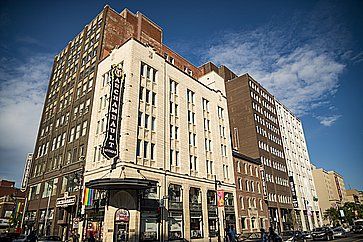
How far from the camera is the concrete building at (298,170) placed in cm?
7294

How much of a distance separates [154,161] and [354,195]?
182m

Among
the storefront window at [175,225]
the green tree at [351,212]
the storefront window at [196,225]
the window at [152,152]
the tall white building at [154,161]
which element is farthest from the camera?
the green tree at [351,212]

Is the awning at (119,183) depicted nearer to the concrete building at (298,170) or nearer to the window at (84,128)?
the window at (84,128)

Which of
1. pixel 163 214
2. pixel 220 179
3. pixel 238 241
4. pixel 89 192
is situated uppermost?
pixel 220 179

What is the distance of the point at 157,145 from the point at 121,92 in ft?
26.7

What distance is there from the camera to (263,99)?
7312 centimetres

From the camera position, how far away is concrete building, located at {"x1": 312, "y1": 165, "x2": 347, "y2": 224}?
405 feet

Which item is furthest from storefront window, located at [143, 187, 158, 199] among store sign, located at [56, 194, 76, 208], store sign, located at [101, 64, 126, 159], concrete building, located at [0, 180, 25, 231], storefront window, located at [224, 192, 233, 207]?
concrete building, located at [0, 180, 25, 231]

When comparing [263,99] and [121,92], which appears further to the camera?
[263,99]

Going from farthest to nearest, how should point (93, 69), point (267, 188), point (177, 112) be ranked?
point (267, 188)
point (93, 69)
point (177, 112)

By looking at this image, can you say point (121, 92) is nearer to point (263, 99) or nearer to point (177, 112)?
point (177, 112)

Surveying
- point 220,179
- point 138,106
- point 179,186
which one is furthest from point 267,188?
point 138,106

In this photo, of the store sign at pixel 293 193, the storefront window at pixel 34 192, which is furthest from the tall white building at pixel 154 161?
the store sign at pixel 293 193

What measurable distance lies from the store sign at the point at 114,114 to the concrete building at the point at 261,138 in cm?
3747
